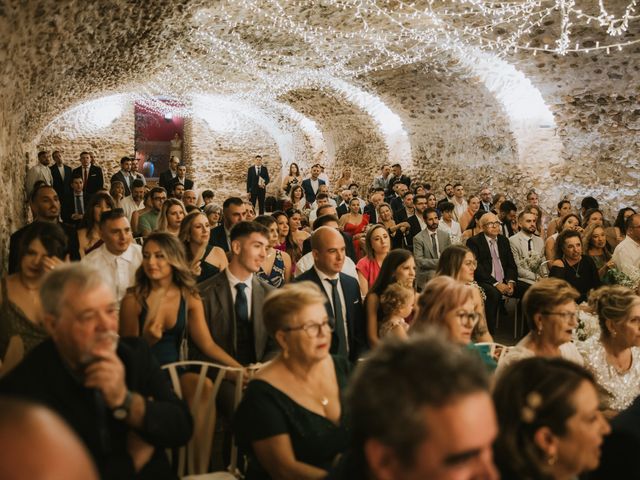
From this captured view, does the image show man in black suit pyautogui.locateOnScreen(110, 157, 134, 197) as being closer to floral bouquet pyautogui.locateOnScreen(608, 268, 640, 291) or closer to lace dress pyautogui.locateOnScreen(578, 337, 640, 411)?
floral bouquet pyautogui.locateOnScreen(608, 268, 640, 291)

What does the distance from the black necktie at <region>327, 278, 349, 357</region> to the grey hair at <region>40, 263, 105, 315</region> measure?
1.74 m

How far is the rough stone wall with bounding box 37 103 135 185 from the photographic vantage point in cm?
1662

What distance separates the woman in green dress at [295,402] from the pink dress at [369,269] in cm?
250

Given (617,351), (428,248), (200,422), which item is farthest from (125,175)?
(617,351)

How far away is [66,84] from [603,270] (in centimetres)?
711

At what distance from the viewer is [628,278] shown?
4910 millimetres

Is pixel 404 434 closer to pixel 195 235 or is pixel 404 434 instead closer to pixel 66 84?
pixel 195 235

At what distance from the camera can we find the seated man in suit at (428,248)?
19.8 feet

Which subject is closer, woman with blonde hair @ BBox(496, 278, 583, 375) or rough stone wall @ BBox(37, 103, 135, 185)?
woman with blonde hair @ BBox(496, 278, 583, 375)

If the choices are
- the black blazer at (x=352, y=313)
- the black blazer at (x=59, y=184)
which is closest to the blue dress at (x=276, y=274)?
the black blazer at (x=352, y=313)

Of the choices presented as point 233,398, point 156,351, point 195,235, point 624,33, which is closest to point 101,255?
point 195,235

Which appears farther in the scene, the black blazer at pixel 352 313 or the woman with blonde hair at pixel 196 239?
the woman with blonde hair at pixel 196 239

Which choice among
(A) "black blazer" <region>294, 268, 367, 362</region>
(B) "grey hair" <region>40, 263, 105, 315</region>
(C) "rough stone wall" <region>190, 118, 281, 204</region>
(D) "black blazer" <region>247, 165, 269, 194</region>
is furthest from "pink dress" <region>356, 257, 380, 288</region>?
(C) "rough stone wall" <region>190, 118, 281, 204</region>

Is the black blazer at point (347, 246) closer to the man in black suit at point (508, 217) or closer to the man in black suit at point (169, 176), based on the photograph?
the man in black suit at point (508, 217)
